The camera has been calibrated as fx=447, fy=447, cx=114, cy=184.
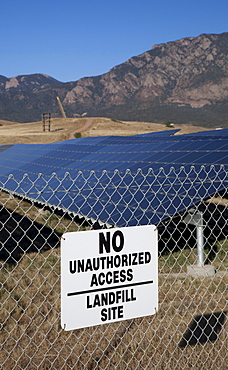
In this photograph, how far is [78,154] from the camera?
70.2 ft

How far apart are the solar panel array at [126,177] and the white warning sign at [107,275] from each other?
2545 mm

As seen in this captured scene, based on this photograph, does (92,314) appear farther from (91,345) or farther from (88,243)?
(91,345)

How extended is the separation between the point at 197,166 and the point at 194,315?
623 centimetres

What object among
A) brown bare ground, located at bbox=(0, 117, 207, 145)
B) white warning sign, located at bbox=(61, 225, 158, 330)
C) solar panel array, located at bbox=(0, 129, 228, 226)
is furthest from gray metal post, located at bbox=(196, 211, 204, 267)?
brown bare ground, located at bbox=(0, 117, 207, 145)

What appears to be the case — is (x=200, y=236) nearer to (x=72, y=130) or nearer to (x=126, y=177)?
(x=126, y=177)

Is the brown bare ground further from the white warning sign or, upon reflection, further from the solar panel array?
the white warning sign

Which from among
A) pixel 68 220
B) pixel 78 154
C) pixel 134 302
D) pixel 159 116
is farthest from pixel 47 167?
pixel 159 116

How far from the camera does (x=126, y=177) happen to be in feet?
42.5

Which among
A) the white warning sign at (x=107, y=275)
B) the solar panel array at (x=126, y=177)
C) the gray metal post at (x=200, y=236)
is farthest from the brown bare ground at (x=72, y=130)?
the white warning sign at (x=107, y=275)

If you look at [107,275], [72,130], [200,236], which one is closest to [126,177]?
[200,236]

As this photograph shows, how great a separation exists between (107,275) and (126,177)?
9.11m

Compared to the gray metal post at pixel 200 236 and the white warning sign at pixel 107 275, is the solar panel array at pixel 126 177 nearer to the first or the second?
the gray metal post at pixel 200 236

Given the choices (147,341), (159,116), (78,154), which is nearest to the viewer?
(147,341)

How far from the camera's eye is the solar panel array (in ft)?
32.3
